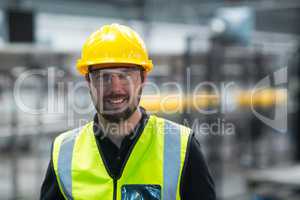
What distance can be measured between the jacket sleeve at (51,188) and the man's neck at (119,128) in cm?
29

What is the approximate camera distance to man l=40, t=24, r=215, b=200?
219 cm

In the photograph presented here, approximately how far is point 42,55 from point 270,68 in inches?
130

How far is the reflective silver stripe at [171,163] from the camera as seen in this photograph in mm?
2182

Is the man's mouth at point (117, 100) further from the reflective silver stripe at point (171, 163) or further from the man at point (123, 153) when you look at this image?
the reflective silver stripe at point (171, 163)

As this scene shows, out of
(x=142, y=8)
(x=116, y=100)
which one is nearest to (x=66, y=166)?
(x=116, y=100)

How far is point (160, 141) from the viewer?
2289 mm

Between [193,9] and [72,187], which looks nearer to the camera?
[72,187]

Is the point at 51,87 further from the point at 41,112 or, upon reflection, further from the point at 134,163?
the point at 134,163

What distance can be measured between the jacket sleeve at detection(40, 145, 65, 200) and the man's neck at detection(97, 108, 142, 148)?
0.95ft

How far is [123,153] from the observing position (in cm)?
224

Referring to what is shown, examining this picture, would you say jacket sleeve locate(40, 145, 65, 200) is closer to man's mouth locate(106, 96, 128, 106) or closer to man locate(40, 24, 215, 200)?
man locate(40, 24, 215, 200)

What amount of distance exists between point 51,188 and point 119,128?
1.30ft

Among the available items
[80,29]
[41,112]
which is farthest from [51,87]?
[80,29]

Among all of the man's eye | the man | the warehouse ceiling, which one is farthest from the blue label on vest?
the warehouse ceiling
